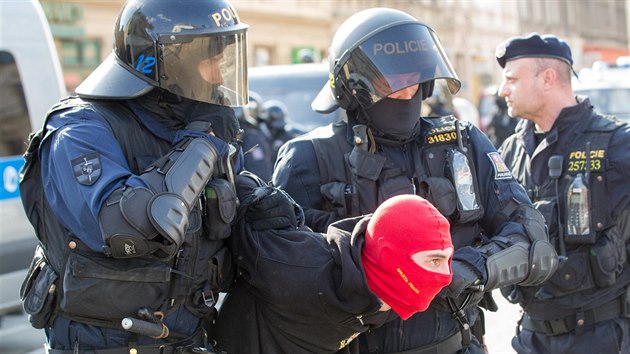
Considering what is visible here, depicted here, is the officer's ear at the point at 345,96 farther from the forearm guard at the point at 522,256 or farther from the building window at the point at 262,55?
the building window at the point at 262,55

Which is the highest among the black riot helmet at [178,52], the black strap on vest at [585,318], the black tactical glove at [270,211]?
the black riot helmet at [178,52]

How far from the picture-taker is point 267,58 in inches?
1035

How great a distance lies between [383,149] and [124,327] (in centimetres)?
121

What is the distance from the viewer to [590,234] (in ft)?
12.5

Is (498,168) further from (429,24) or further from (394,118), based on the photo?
(429,24)

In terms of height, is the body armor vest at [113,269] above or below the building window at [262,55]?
above

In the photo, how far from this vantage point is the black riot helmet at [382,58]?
3205mm

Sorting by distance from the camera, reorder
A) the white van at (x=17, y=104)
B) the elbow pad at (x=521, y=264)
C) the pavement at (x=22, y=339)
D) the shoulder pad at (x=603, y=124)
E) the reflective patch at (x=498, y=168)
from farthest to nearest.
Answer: the pavement at (x=22, y=339) < the white van at (x=17, y=104) < the shoulder pad at (x=603, y=124) < the reflective patch at (x=498, y=168) < the elbow pad at (x=521, y=264)

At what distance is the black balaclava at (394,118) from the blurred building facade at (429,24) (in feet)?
26.3

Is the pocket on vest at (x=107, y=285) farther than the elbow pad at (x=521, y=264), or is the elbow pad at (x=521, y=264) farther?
the elbow pad at (x=521, y=264)

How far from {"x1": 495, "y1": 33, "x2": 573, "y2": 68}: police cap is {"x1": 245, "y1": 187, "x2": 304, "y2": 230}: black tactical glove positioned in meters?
1.76

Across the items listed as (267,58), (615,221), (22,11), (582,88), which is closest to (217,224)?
(615,221)

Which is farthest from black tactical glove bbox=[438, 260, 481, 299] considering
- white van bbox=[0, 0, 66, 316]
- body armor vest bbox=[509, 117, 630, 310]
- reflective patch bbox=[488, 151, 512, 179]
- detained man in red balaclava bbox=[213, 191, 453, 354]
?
white van bbox=[0, 0, 66, 316]

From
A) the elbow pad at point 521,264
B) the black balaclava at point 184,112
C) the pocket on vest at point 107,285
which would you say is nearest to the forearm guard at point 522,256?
the elbow pad at point 521,264
